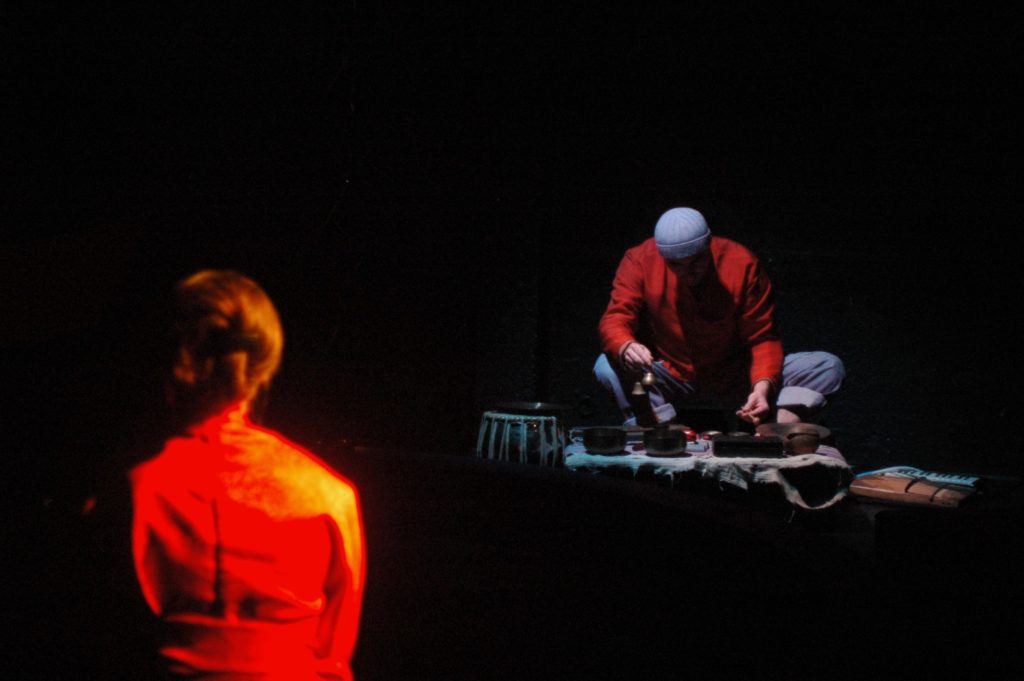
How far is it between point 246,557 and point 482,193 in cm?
326

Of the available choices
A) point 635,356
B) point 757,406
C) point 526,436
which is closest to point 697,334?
Answer: point 635,356

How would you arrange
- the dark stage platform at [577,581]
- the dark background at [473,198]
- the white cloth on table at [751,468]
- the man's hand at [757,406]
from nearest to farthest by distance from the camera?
the dark stage platform at [577,581], the dark background at [473,198], the white cloth on table at [751,468], the man's hand at [757,406]

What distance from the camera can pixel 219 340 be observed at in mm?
2012

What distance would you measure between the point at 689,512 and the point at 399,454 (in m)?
0.73

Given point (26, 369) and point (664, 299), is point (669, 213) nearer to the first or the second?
point (664, 299)

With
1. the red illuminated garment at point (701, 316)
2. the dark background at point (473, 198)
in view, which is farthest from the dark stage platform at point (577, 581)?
the red illuminated garment at point (701, 316)

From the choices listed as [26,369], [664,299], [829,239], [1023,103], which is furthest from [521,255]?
[26,369]

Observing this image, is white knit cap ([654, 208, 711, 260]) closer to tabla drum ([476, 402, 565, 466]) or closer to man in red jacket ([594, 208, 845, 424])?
man in red jacket ([594, 208, 845, 424])

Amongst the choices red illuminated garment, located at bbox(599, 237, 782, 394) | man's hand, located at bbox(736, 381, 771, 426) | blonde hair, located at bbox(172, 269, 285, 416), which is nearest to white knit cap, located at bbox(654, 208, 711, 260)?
red illuminated garment, located at bbox(599, 237, 782, 394)

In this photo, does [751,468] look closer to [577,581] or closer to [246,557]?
[577,581]

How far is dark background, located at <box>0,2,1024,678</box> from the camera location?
7.71 feet

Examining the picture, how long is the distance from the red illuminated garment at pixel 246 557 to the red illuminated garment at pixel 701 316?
3327 mm

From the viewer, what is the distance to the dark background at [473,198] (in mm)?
2350

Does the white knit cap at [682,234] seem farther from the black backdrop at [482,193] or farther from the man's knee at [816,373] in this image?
the man's knee at [816,373]
